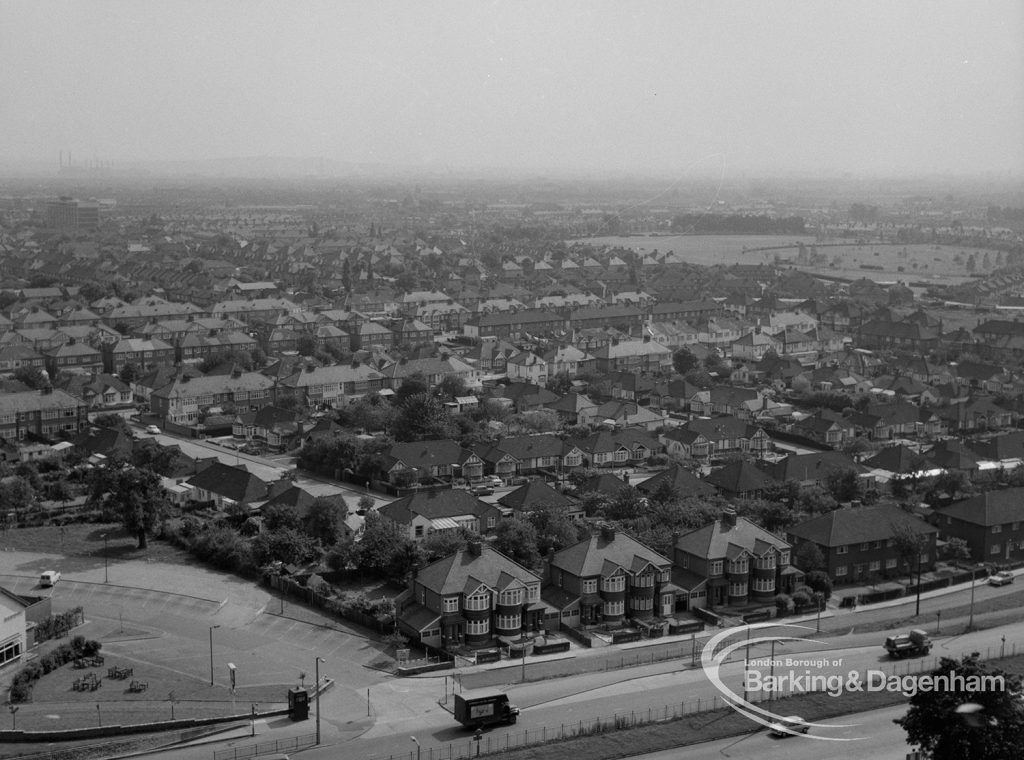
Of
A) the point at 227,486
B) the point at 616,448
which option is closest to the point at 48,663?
the point at 227,486

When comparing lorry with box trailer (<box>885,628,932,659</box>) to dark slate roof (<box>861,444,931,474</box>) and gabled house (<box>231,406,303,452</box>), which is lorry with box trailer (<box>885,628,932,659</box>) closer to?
dark slate roof (<box>861,444,931,474</box>)

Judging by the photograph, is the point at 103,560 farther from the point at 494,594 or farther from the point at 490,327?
the point at 490,327

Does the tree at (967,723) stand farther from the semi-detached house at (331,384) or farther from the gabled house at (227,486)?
the semi-detached house at (331,384)

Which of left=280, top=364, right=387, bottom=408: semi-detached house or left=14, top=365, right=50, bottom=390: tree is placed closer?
left=14, top=365, right=50, bottom=390: tree

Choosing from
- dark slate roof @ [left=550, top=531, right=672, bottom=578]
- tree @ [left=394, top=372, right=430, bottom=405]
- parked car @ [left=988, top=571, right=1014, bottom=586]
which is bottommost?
parked car @ [left=988, top=571, right=1014, bottom=586]

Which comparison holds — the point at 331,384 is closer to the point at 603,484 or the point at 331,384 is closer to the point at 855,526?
the point at 603,484

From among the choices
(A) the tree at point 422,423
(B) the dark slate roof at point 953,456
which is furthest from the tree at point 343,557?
(B) the dark slate roof at point 953,456

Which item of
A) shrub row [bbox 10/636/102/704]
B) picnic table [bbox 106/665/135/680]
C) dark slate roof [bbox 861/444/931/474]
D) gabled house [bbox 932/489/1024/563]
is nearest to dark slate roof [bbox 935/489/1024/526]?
gabled house [bbox 932/489/1024/563]
